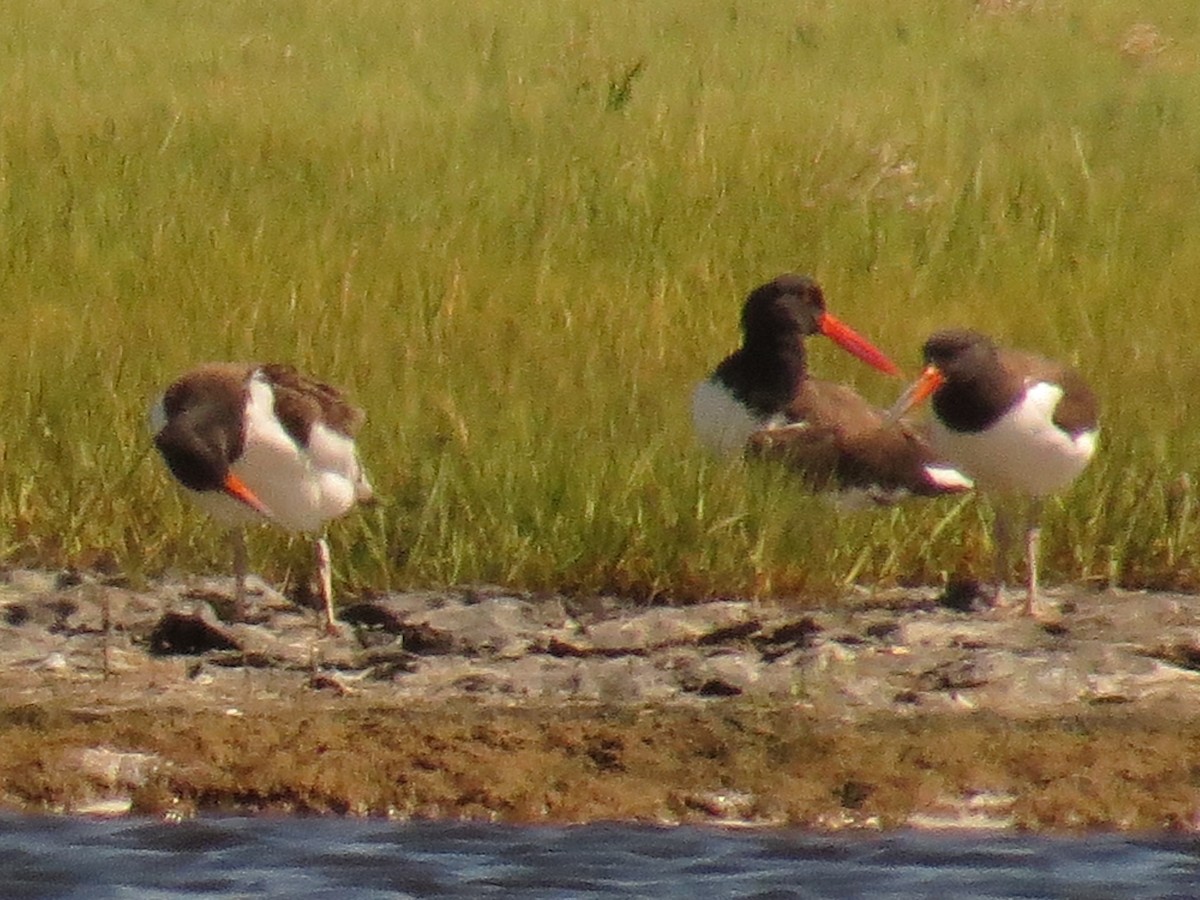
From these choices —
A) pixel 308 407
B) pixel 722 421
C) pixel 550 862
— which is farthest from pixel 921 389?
pixel 550 862

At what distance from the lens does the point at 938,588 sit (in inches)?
289

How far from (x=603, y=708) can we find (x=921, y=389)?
1.89m

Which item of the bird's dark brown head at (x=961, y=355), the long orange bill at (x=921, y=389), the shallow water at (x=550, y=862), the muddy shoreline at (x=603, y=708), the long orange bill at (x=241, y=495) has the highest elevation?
the bird's dark brown head at (x=961, y=355)

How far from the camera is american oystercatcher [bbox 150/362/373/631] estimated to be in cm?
695

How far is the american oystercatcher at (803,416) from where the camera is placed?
→ 796 centimetres

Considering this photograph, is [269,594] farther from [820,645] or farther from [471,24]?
[471,24]

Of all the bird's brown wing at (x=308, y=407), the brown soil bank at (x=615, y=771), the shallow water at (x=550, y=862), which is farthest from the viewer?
the bird's brown wing at (x=308, y=407)

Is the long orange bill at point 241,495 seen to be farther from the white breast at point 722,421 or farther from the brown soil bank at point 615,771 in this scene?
the white breast at point 722,421

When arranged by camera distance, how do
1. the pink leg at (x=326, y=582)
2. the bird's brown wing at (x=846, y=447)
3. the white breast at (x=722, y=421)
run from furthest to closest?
the white breast at (x=722, y=421)
the bird's brown wing at (x=846, y=447)
the pink leg at (x=326, y=582)

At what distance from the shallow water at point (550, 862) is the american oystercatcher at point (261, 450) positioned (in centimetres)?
157

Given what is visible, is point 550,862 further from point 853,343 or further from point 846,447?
point 853,343

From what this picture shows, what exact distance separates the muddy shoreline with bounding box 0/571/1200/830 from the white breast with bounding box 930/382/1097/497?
35 centimetres

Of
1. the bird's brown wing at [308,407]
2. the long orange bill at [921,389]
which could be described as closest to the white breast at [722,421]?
the long orange bill at [921,389]

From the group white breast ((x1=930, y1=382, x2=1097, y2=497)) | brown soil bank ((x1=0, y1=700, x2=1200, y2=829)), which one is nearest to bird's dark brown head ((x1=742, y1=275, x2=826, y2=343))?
white breast ((x1=930, y1=382, x2=1097, y2=497))
